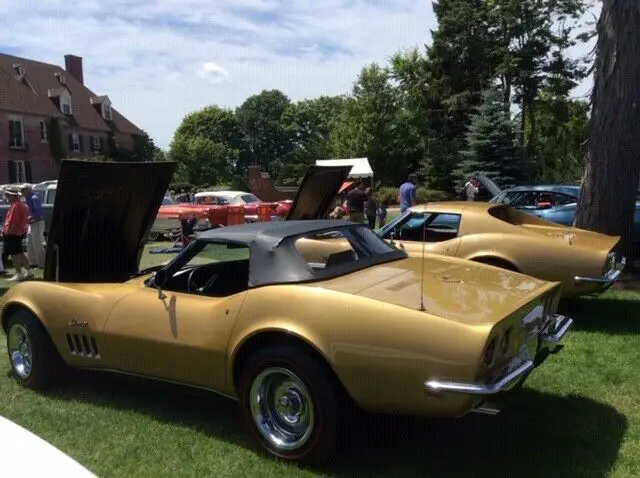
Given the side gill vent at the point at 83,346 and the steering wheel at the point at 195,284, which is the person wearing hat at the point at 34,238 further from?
the steering wheel at the point at 195,284

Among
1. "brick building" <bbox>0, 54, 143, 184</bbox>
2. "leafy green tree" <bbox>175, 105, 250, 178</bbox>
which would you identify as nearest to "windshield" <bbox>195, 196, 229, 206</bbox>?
"brick building" <bbox>0, 54, 143, 184</bbox>

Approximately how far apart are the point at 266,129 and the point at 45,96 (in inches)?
1523

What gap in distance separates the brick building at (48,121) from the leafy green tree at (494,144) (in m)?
28.1

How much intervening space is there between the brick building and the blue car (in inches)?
1363

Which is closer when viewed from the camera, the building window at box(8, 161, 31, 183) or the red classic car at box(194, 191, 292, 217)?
the red classic car at box(194, 191, 292, 217)

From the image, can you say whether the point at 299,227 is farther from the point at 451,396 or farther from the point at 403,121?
the point at 403,121

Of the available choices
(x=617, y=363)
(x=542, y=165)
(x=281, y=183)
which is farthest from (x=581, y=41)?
(x=617, y=363)

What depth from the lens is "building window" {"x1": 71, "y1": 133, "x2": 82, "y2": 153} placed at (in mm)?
44312

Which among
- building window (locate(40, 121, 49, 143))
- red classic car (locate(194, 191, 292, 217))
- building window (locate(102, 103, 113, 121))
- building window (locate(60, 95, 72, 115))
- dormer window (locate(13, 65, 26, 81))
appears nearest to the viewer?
red classic car (locate(194, 191, 292, 217))

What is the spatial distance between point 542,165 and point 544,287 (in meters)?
34.8

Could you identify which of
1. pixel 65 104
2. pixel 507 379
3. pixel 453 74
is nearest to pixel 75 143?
pixel 65 104

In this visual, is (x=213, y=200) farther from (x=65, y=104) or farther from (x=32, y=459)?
(x=65, y=104)

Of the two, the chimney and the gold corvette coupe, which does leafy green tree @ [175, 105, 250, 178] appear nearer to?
the chimney

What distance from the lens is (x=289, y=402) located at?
3.32m
